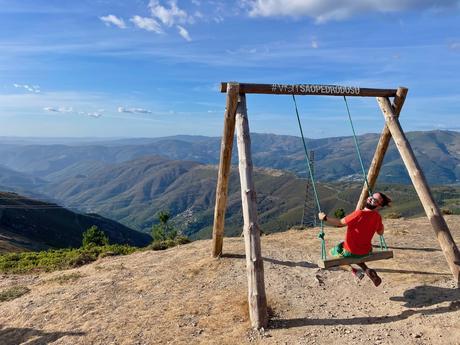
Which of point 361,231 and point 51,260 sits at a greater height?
point 51,260

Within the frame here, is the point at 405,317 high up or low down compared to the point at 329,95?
down

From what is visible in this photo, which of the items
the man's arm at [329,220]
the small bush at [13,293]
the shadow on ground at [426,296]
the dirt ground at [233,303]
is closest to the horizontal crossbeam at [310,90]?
the man's arm at [329,220]

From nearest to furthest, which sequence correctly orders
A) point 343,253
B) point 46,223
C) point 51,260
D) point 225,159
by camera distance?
point 343,253, point 225,159, point 51,260, point 46,223

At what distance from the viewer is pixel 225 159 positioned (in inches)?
451

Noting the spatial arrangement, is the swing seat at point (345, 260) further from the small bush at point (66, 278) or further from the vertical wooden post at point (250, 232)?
the small bush at point (66, 278)

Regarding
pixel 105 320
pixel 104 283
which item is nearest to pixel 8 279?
pixel 104 283

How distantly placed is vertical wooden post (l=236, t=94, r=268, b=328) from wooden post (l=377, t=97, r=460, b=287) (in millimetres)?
4002

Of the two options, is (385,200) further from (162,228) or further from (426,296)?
(162,228)

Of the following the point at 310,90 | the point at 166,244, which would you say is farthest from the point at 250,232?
the point at 166,244

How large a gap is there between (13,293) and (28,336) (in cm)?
410

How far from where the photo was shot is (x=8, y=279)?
1529 centimetres

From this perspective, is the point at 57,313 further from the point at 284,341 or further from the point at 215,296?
the point at 284,341

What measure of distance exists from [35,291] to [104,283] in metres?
2.45

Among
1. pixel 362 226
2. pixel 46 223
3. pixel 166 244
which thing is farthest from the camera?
pixel 46 223
